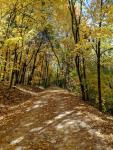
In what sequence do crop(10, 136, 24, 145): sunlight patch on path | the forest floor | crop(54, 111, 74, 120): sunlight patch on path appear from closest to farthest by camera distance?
the forest floor < crop(10, 136, 24, 145): sunlight patch on path < crop(54, 111, 74, 120): sunlight patch on path

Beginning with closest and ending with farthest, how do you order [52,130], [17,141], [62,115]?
[17,141]
[52,130]
[62,115]

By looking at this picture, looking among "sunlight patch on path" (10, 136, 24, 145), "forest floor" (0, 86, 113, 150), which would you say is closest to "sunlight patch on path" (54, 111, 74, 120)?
"forest floor" (0, 86, 113, 150)

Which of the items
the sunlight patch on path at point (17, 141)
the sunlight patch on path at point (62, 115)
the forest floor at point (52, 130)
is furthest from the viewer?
Result: the sunlight patch on path at point (62, 115)

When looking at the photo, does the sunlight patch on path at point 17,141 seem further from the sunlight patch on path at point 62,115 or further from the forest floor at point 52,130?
the sunlight patch on path at point 62,115

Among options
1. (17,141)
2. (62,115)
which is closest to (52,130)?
(17,141)

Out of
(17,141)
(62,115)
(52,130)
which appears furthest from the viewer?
(62,115)

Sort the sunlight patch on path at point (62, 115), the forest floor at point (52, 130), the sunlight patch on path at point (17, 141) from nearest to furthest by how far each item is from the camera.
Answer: the forest floor at point (52, 130), the sunlight patch on path at point (17, 141), the sunlight patch on path at point (62, 115)

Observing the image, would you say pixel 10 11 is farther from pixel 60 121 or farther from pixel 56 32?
pixel 56 32

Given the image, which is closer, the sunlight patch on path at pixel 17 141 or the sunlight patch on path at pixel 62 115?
the sunlight patch on path at pixel 17 141

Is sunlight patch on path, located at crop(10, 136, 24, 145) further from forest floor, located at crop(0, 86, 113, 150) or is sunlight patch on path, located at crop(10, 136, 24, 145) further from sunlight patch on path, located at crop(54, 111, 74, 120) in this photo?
sunlight patch on path, located at crop(54, 111, 74, 120)

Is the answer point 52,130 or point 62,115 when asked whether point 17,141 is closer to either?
point 52,130

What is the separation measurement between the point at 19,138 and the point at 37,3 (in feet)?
65.4

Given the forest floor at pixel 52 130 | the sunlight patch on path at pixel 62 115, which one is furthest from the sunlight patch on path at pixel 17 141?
the sunlight patch on path at pixel 62 115

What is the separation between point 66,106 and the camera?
21469 millimetres
